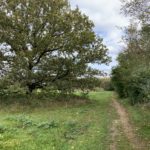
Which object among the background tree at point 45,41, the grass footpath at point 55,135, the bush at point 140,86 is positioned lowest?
the grass footpath at point 55,135

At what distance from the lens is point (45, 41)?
3700cm

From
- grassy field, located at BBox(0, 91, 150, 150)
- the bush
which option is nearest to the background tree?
the bush

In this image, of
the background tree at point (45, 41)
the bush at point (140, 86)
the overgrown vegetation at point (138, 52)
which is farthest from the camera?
the background tree at point (45, 41)

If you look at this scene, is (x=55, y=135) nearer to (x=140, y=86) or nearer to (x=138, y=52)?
(x=138, y=52)

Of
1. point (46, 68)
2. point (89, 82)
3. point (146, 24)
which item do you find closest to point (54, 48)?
point (46, 68)

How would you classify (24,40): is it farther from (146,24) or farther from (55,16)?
(146,24)

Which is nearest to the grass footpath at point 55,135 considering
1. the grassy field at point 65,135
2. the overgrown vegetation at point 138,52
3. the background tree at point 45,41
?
the grassy field at point 65,135

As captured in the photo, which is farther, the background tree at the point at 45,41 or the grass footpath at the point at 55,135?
the background tree at the point at 45,41

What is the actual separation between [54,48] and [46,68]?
84.7 inches

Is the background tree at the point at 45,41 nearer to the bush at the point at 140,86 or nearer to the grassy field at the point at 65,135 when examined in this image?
the bush at the point at 140,86

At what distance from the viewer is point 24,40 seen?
37188 mm

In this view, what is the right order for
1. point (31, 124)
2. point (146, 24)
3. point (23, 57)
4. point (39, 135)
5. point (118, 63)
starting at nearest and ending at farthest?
point (39, 135), point (146, 24), point (31, 124), point (23, 57), point (118, 63)

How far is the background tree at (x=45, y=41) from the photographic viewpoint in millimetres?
37125

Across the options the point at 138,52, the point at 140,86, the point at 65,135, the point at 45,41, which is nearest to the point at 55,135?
the point at 65,135
